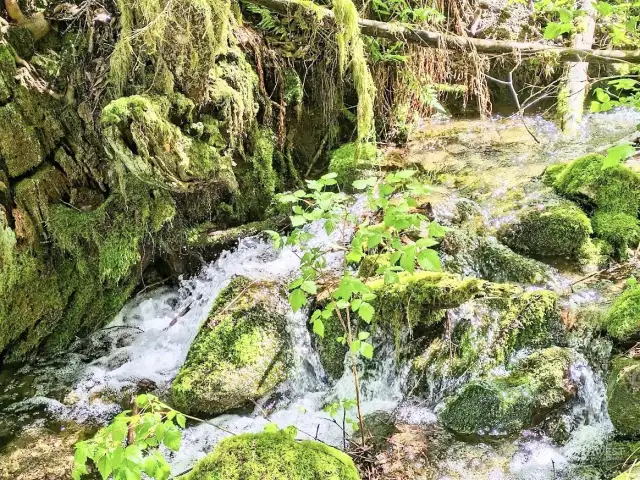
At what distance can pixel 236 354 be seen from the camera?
4383mm

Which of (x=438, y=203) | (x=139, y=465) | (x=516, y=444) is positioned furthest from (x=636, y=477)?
(x=438, y=203)

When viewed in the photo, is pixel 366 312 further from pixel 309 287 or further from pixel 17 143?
pixel 17 143

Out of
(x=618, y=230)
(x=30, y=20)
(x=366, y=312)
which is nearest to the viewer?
(x=366, y=312)

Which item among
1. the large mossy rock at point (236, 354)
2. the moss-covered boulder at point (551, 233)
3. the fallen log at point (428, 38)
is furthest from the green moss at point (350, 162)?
the large mossy rock at point (236, 354)

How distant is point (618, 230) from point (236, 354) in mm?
4065

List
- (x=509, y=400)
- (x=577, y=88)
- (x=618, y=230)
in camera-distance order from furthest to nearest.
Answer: (x=577, y=88)
(x=618, y=230)
(x=509, y=400)

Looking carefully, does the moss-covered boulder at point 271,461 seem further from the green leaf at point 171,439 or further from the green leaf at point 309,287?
the green leaf at point 309,287

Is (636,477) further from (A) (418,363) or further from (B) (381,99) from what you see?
(B) (381,99)

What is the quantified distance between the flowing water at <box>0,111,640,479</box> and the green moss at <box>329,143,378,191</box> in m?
0.57

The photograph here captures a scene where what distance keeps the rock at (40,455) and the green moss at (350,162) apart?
4094 millimetres

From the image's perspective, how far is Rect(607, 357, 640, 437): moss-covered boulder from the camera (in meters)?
3.37

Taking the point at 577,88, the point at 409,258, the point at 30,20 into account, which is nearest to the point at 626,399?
the point at 409,258

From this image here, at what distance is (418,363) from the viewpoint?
4.23 m

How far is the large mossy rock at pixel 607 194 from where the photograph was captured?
5.26 meters
